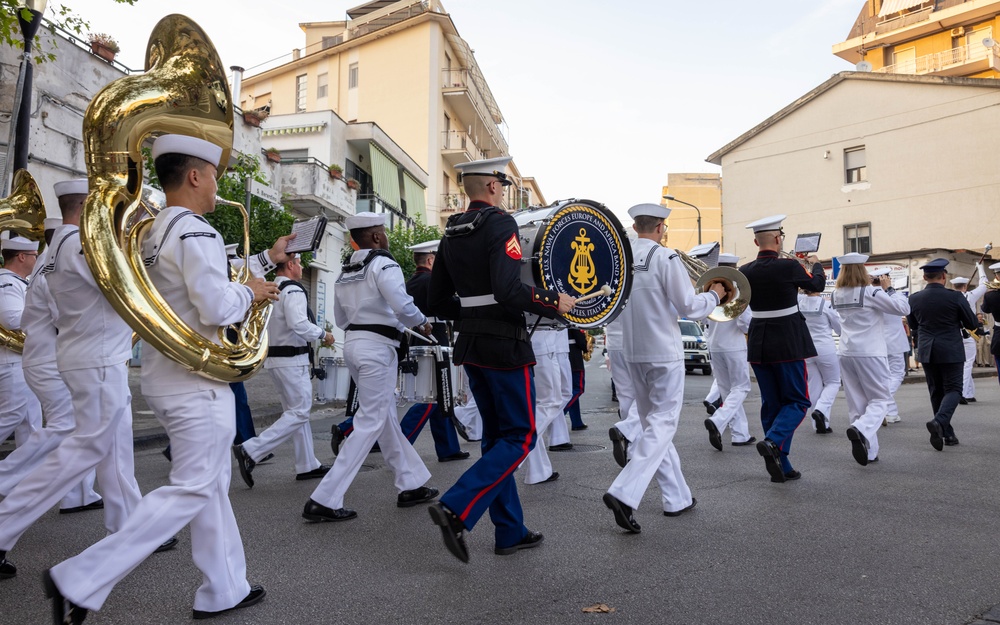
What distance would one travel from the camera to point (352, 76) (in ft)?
134

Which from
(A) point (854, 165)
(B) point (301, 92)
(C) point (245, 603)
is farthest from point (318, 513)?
(B) point (301, 92)

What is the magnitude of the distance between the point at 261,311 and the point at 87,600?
1.47 meters

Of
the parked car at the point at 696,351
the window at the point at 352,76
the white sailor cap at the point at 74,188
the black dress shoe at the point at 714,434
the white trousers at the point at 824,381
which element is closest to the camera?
the white sailor cap at the point at 74,188

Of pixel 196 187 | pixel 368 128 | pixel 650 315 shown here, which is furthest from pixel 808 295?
pixel 368 128

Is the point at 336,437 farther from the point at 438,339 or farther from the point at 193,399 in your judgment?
the point at 193,399

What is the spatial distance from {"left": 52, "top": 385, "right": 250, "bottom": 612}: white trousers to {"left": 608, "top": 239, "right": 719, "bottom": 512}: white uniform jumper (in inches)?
99.9

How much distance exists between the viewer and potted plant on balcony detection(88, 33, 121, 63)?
599 inches

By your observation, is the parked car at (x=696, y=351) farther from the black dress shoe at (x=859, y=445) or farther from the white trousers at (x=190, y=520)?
the white trousers at (x=190, y=520)

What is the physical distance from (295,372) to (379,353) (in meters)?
1.68

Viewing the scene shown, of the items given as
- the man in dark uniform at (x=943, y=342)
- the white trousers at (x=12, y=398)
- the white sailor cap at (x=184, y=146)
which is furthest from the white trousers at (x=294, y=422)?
the man in dark uniform at (x=943, y=342)

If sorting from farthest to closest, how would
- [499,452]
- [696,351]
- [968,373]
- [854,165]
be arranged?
1. [854,165]
2. [696,351]
3. [968,373]
4. [499,452]

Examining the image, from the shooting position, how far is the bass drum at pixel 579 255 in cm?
444

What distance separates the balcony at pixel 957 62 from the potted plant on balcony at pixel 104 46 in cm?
3671

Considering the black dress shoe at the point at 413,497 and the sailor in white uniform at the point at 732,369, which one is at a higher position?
the sailor in white uniform at the point at 732,369
